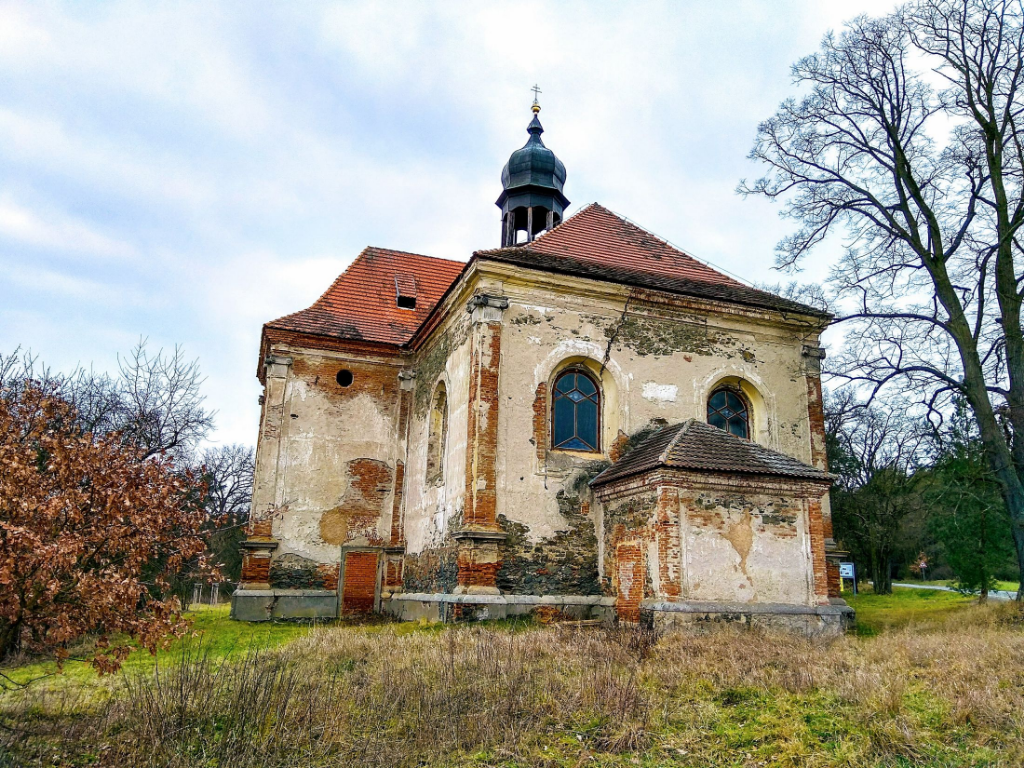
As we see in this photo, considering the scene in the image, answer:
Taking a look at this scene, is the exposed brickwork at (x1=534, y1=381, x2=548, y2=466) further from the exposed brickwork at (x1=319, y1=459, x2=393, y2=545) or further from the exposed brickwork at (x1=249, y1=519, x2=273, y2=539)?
the exposed brickwork at (x1=249, y1=519, x2=273, y2=539)

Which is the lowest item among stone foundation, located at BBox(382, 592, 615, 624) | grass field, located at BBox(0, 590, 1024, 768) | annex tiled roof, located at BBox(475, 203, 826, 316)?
grass field, located at BBox(0, 590, 1024, 768)

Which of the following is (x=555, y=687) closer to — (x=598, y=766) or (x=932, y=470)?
(x=598, y=766)

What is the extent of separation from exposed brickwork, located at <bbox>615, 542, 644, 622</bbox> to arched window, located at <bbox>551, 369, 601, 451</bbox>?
7.73 ft

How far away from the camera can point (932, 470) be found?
1571cm

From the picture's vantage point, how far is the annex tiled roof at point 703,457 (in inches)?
477

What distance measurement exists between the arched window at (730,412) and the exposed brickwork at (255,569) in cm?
1033

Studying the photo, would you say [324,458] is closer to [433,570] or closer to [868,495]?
[433,570]

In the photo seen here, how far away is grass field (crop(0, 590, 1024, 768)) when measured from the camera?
5605 mm

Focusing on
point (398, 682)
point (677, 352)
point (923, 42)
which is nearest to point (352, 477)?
point (677, 352)

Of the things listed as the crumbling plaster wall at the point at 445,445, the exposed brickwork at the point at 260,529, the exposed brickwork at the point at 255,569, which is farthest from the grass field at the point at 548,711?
the exposed brickwork at the point at 260,529

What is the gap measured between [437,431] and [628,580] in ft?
20.1

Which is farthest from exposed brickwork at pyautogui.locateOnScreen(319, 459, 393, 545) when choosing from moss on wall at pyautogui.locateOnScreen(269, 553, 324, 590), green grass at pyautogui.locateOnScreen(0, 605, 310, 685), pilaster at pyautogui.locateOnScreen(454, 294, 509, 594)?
pilaster at pyautogui.locateOnScreen(454, 294, 509, 594)

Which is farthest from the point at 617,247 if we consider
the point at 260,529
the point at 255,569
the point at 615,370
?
the point at 255,569

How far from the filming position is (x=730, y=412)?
53.2 ft
